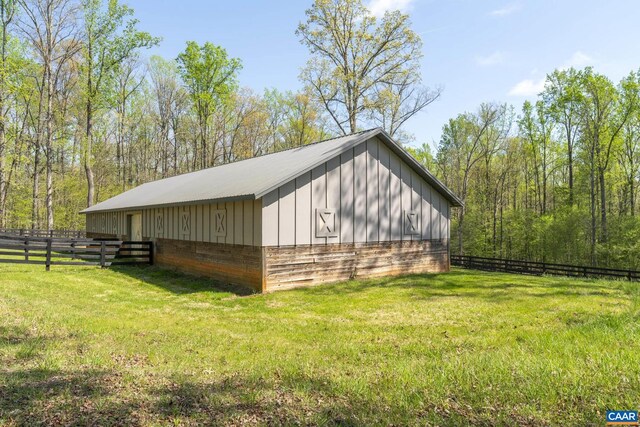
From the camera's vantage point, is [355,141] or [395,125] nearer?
[355,141]

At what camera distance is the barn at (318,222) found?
38.2 feet

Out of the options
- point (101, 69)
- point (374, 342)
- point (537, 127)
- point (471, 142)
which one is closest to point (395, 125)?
point (471, 142)

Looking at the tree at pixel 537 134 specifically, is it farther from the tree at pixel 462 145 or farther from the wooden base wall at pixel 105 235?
the wooden base wall at pixel 105 235

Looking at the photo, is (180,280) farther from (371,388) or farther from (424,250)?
(371,388)

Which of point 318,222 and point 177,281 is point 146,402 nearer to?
point 318,222

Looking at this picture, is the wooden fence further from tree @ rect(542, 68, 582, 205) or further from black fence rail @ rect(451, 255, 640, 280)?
tree @ rect(542, 68, 582, 205)

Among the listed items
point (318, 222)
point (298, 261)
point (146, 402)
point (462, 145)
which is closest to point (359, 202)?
point (318, 222)

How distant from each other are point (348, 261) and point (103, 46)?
2651 cm

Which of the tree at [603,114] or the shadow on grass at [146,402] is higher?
the tree at [603,114]

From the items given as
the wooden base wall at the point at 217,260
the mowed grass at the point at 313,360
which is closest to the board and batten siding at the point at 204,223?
the wooden base wall at the point at 217,260

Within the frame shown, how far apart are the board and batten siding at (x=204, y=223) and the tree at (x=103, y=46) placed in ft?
38.2

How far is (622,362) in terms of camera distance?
4.35m

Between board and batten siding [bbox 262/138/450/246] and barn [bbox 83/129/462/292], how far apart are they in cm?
4

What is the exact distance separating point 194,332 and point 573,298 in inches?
397
